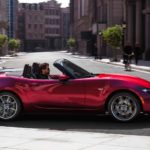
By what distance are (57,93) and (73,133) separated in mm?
1555

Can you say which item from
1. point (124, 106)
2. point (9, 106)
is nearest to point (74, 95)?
point (124, 106)

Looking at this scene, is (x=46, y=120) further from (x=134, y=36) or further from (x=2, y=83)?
(x=134, y=36)

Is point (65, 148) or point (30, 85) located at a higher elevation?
point (30, 85)

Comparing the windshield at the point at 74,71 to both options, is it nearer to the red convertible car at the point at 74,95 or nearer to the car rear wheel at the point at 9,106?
the red convertible car at the point at 74,95

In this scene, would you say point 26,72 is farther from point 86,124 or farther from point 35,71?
point 86,124

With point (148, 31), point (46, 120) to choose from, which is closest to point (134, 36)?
point (148, 31)

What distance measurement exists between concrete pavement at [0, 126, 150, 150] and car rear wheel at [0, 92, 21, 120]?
3.57 ft

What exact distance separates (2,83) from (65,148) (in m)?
3.31

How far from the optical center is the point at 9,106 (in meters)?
10.3

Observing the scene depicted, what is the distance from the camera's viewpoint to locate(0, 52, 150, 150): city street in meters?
7.62

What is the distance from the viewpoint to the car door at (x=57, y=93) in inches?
398

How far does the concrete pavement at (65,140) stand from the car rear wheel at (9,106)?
1.09m

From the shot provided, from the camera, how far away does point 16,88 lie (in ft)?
33.8

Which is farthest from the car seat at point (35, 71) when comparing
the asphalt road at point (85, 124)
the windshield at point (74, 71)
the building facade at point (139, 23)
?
the building facade at point (139, 23)
